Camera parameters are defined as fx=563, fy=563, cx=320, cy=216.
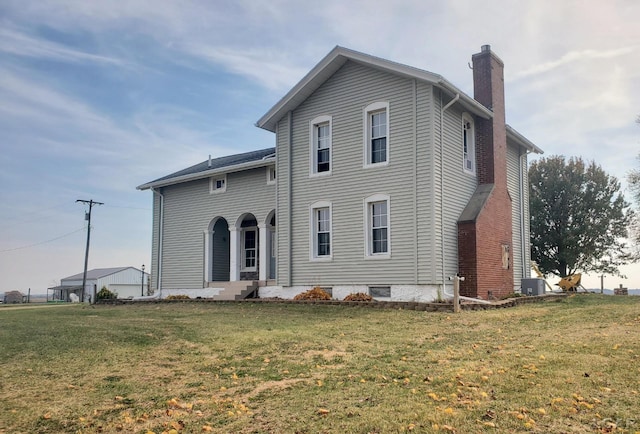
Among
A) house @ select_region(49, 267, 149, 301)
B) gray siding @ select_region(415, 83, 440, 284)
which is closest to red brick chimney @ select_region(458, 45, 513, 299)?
gray siding @ select_region(415, 83, 440, 284)

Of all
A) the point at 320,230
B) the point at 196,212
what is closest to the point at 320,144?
the point at 320,230

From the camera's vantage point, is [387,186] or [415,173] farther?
[387,186]

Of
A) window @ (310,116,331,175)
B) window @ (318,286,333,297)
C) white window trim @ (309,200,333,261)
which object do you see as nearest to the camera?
window @ (318,286,333,297)

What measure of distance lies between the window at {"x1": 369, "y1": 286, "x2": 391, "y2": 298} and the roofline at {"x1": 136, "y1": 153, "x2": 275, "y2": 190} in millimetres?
6839

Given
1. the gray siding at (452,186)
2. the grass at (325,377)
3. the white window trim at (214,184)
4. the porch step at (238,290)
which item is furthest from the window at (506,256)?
the white window trim at (214,184)

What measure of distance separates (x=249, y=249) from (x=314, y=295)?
6.51 m

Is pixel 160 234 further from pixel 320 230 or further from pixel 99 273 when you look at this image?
pixel 99 273

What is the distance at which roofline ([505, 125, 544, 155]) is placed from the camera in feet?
70.0

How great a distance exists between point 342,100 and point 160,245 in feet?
38.2

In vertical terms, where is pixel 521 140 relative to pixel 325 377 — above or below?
above

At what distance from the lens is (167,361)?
8633 millimetres

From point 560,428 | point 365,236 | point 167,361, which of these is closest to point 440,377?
point 560,428

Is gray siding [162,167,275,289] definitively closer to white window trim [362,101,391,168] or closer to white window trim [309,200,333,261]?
white window trim [309,200,333,261]

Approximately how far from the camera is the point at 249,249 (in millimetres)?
23891
